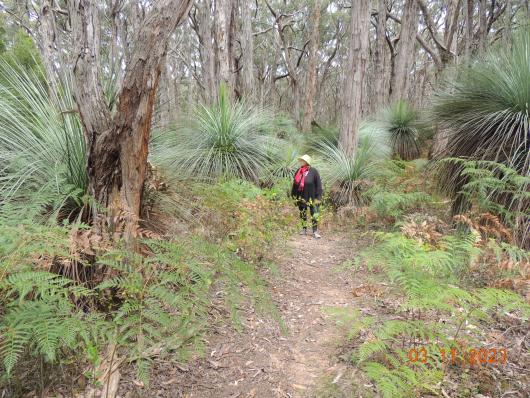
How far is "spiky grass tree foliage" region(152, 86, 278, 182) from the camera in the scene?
5.44m

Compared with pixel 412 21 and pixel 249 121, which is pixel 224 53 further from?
pixel 412 21

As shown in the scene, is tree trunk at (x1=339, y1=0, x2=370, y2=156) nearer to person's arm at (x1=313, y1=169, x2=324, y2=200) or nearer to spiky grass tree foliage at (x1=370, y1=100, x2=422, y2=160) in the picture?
person's arm at (x1=313, y1=169, x2=324, y2=200)

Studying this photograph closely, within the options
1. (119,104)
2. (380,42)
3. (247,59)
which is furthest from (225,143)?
(380,42)

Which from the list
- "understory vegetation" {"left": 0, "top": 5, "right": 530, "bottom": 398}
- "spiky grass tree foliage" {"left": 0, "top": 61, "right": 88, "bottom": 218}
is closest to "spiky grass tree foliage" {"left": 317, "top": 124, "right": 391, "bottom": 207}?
"understory vegetation" {"left": 0, "top": 5, "right": 530, "bottom": 398}

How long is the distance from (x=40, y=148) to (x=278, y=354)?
7.79 feet

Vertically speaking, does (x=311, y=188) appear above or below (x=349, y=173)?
below

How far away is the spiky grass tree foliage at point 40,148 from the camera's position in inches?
93.9

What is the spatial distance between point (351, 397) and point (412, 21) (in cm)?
1497

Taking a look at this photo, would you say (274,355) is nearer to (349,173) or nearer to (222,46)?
(349,173)

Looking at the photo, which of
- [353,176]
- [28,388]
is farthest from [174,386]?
[353,176]

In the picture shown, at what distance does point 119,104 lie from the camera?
2.27 metres

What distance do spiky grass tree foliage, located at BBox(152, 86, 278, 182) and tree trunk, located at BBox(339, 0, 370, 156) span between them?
184cm

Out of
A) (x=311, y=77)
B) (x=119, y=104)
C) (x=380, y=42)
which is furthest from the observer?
(x=380, y=42)
